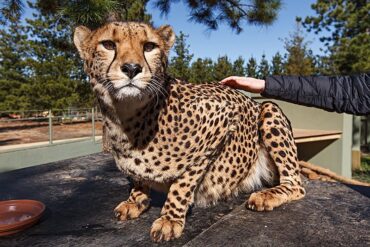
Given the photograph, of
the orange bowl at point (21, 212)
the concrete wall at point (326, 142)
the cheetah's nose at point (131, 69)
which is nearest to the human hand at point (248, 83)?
the cheetah's nose at point (131, 69)

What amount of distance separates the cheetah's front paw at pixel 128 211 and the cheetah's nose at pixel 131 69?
34.0 inches

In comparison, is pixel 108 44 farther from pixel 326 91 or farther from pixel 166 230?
pixel 326 91

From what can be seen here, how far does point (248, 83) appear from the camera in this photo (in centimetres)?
199

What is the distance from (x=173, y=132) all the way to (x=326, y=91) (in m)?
0.81

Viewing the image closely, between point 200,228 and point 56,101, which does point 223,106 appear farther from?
point 56,101

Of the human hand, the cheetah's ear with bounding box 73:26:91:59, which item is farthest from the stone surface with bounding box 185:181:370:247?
the cheetah's ear with bounding box 73:26:91:59

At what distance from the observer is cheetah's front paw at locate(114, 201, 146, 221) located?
1916 millimetres

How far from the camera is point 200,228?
5.83 ft

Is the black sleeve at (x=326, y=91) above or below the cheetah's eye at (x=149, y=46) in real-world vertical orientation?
below

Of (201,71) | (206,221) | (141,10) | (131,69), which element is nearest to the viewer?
(131,69)

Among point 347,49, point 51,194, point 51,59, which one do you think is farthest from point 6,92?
point 51,194

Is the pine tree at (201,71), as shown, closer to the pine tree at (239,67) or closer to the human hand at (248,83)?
the pine tree at (239,67)

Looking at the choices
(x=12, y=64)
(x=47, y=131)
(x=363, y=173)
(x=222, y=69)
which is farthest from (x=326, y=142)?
(x=12, y=64)

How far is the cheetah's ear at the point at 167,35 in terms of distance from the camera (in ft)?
5.49
